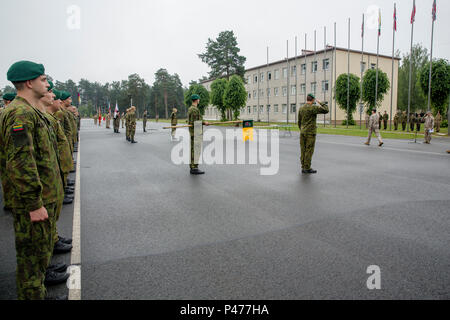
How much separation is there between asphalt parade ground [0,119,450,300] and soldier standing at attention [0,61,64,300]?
546 mm

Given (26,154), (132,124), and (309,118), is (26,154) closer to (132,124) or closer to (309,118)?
(309,118)

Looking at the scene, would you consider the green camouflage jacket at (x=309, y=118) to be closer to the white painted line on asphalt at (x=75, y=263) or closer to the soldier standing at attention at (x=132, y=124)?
the white painted line on asphalt at (x=75, y=263)

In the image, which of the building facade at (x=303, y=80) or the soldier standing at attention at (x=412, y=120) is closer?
the soldier standing at attention at (x=412, y=120)

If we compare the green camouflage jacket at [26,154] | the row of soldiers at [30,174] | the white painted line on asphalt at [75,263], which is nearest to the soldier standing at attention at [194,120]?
the white painted line on asphalt at [75,263]

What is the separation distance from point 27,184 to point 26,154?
24cm

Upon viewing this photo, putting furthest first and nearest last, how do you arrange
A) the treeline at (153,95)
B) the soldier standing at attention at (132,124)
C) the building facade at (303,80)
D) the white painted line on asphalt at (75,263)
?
the treeline at (153,95) < the building facade at (303,80) < the soldier standing at attention at (132,124) < the white painted line on asphalt at (75,263)

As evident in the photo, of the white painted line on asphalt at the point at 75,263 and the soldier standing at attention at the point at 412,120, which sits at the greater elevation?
the soldier standing at attention at the point at 412,120

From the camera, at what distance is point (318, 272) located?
331 cm

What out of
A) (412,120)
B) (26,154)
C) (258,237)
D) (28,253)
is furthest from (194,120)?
(412,120)

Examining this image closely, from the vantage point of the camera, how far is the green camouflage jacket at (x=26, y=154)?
8.28ft

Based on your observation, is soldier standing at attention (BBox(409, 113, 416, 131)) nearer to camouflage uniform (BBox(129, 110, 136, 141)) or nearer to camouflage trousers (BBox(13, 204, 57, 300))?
camouflage uniform (BBox(129, 110, 136, 141))
